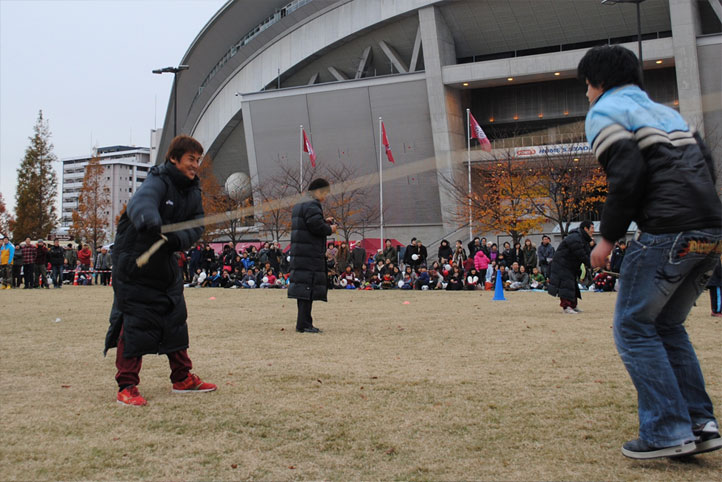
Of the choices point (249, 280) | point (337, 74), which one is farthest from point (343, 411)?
point (337, 74)

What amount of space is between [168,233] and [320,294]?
4.93m

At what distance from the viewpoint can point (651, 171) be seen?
3672 millimetres

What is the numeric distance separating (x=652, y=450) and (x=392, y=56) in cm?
4569

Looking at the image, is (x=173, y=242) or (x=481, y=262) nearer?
(x=173, y=242)

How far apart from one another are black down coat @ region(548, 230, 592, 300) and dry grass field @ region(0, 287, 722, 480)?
4.00m

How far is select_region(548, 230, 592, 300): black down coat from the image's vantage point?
13531mm

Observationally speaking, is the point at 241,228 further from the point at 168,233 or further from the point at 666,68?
the point at 168,233

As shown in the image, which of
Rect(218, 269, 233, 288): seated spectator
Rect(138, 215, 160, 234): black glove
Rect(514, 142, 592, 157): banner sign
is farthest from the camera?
Rect(514, 142, 592, 157): banner sign

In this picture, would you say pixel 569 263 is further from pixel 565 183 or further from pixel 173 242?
pixel 565 183

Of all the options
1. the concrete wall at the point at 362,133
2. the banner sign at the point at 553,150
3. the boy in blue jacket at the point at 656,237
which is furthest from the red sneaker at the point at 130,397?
the concrete wall at the point at 362,133

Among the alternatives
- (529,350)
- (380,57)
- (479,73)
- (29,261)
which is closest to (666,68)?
(479,73)

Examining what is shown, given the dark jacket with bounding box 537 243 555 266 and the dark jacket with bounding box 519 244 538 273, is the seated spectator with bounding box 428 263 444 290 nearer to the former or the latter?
the dark jacket with bounding box 519 244 538 273

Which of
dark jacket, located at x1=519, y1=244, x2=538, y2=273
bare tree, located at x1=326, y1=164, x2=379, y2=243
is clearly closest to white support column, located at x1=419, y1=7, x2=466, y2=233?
bare tree, located at x1=326, y1=164, x2=379, y2=243

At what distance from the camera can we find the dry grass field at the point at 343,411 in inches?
147
